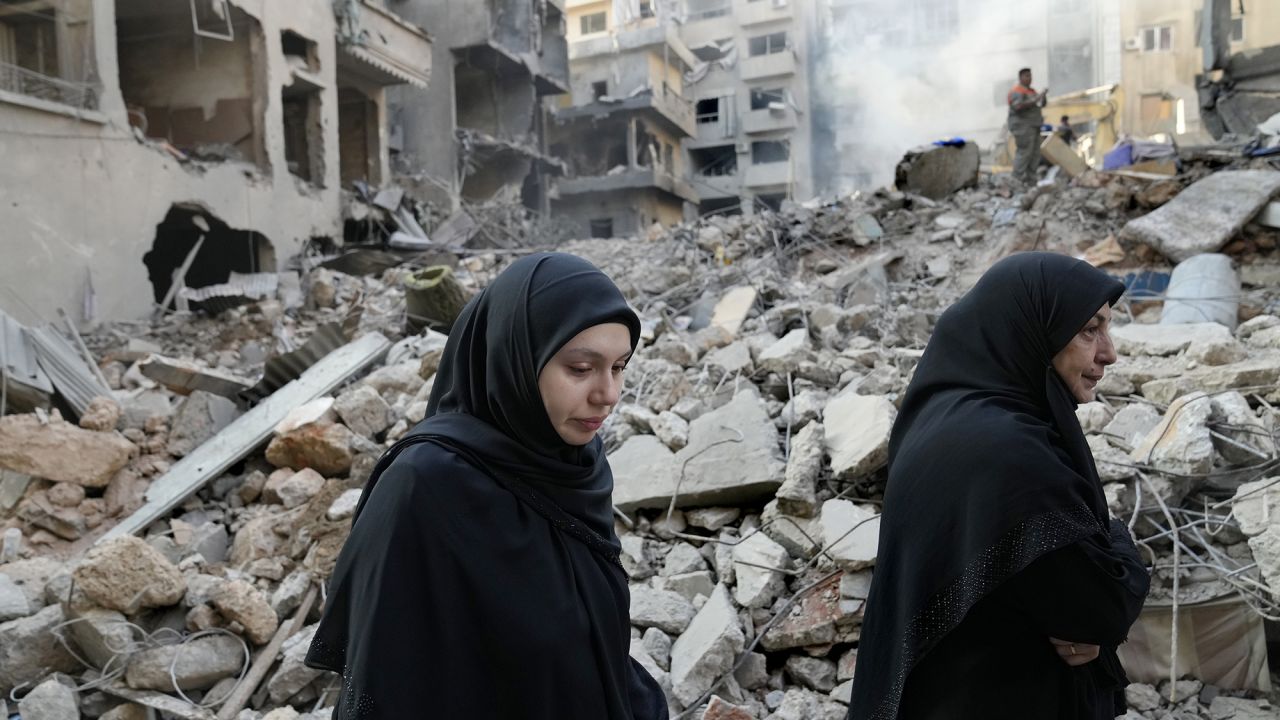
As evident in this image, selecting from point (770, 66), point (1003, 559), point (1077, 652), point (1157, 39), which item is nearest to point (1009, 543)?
point (1003, 559)

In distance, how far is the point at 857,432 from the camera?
363cm

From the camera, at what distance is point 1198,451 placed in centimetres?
301

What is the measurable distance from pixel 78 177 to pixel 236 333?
7.16 ft

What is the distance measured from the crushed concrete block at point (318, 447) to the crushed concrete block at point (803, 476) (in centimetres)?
243

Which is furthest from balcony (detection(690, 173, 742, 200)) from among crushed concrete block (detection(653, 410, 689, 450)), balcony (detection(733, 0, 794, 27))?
crushed concrete block (detection(653, 410, 689, 450))

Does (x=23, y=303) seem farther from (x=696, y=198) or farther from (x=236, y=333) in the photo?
(x=696, y=198)

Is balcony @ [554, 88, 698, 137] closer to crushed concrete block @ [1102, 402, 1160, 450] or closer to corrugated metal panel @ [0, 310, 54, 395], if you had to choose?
corrugated metal panel @ [0, 310, 54, 395]

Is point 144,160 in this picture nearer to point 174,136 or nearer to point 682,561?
point 174,136

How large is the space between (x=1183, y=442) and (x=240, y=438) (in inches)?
190

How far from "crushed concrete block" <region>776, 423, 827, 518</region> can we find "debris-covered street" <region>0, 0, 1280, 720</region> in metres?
0.02

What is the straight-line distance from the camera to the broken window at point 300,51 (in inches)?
486

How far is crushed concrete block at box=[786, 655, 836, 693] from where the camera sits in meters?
2.82

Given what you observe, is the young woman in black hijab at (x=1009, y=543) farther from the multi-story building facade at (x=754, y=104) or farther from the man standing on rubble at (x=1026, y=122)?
the multi-story building facade at (x=754, y=104)

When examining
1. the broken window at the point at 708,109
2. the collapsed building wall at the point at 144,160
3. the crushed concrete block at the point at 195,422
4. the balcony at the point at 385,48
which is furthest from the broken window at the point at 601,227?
the crushed concrete block at the point at 195,422
